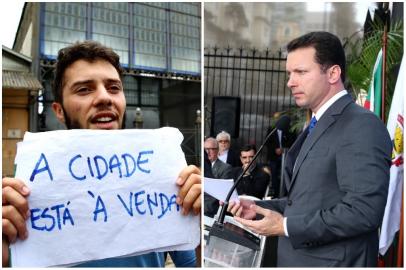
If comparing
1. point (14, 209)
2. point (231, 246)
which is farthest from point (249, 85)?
point (14, 209)

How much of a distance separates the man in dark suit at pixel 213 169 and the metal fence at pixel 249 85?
0.05 m

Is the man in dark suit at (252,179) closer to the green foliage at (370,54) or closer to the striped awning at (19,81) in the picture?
the green foliage at (370,54)

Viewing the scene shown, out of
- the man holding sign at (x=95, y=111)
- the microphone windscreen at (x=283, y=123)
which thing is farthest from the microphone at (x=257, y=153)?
the man holding sign at (x=95, y=111)

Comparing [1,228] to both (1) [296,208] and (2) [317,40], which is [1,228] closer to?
(1) [296,208]

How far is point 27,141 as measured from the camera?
1.20 metres

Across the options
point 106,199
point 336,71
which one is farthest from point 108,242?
point 336,71

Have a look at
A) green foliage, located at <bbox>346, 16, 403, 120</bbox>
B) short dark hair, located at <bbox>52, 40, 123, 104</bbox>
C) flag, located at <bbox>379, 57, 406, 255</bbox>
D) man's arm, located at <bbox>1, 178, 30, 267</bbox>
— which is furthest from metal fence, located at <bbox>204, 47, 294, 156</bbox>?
man's arm, located at <bbox>1, 178, 30, 267</bbox>

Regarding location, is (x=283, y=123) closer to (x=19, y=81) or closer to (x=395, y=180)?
(x=395, y=180)

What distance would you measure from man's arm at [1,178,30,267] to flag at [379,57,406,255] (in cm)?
132

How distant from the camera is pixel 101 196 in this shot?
50.2 inches

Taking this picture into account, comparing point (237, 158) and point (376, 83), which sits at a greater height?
point (376, 83)

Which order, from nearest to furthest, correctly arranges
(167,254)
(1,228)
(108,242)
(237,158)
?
(1,228), (108,242), (167,254), (237,158)

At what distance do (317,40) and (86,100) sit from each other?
0.94 meters

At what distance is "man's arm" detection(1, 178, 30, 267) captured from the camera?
113 centimetres
